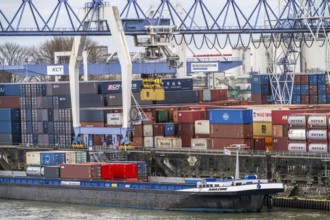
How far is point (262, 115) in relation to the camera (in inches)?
2992

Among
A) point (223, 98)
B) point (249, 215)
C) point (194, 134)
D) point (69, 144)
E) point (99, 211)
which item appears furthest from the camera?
point (223, 98)

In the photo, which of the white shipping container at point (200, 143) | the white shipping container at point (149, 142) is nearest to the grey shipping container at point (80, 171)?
the white shipping container at point (200, 143)

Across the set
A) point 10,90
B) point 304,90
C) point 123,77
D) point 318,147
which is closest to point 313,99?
point 304,90

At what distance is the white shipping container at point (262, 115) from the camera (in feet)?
248

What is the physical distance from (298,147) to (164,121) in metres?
13.8

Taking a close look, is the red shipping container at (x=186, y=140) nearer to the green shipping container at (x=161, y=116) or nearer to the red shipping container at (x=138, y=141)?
the green shipping container at (x=161, y=116)

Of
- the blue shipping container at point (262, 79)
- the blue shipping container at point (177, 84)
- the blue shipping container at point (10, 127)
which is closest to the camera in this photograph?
the blue shipping container at point (10, 127)

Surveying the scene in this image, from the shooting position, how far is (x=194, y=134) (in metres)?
79.7

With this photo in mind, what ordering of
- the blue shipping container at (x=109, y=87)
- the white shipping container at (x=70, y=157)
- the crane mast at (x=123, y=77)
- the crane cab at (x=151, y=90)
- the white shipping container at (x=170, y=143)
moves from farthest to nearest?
1. the blue shipping container at (x=109, y=87)
2. the white shipping container at (x=170, y=143)
3. the crane cab at (x=151, y=90)
4. the crane mast at (x=123, y=77)
5. the white shipping container at (x=70, y=157)

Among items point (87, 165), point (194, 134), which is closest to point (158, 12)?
point (194, 134)

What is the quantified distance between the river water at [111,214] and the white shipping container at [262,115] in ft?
30.3

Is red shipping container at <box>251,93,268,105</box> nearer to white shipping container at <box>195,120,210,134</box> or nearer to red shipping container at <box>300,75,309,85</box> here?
red shipping container at <box>300,75,309,85</box>

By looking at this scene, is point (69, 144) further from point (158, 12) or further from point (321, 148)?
point (321, 148)

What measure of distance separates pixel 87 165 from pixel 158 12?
1498cm
